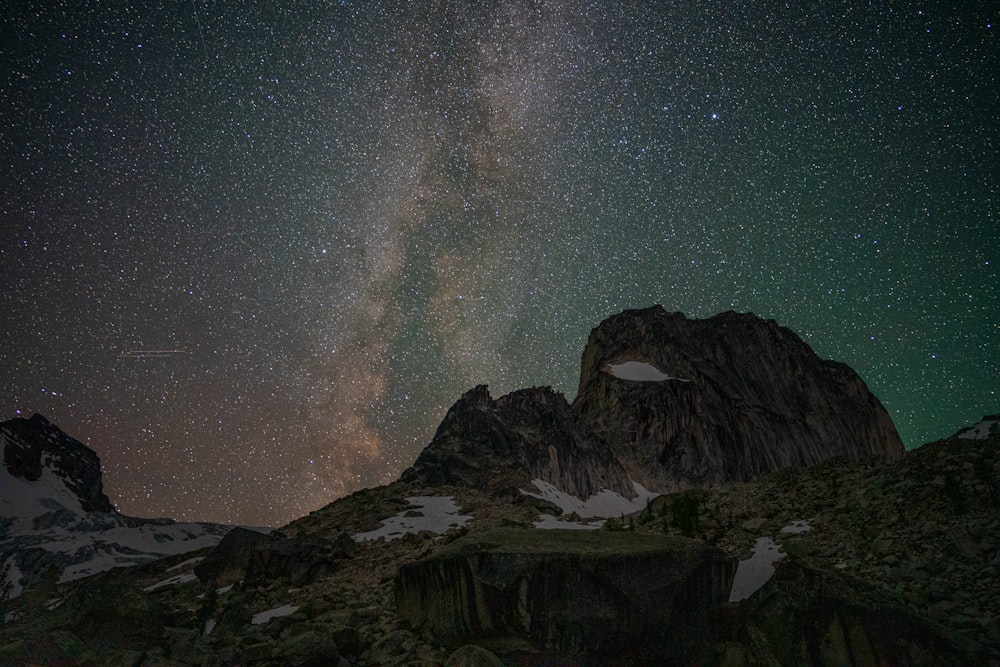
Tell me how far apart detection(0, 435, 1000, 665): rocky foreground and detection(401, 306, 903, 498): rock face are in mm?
48429

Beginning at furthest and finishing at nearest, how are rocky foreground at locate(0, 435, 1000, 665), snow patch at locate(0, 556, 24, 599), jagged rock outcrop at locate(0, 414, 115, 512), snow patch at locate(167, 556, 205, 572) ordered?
jagged rock outcrop at locate(0, 414, 115, 512) → snow patch at locate(0, 556, 24, 599) → snow patch at locate(167, 556, 205, 572) → rocky foreground at locate(0, 435, 1000, 665)

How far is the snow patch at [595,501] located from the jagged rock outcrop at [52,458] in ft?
455

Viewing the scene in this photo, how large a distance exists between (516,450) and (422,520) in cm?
3626

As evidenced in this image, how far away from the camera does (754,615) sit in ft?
27.1

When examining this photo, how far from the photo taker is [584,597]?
28.9ft

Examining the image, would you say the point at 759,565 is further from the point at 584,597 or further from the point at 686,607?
the point at 584,597

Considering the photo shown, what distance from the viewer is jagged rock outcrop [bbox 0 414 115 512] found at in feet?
418

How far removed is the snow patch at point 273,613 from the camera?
12.3 metres

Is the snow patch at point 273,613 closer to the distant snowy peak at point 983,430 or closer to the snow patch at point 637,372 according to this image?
the distant snowy peak at point 983,430

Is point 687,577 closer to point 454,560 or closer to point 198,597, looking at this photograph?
point 454,560

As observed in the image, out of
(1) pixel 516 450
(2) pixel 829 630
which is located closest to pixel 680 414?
(1) pixel 516 450

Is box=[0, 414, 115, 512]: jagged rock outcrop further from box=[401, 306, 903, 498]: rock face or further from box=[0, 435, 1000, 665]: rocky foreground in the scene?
box=[0, 435, 1000, 665]: rocky foreground

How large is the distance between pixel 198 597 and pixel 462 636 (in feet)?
42.0

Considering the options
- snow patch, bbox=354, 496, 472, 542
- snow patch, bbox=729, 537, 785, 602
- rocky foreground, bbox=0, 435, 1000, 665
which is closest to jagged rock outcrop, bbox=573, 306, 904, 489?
snow patch, bbox=354, 496, 472, 542
